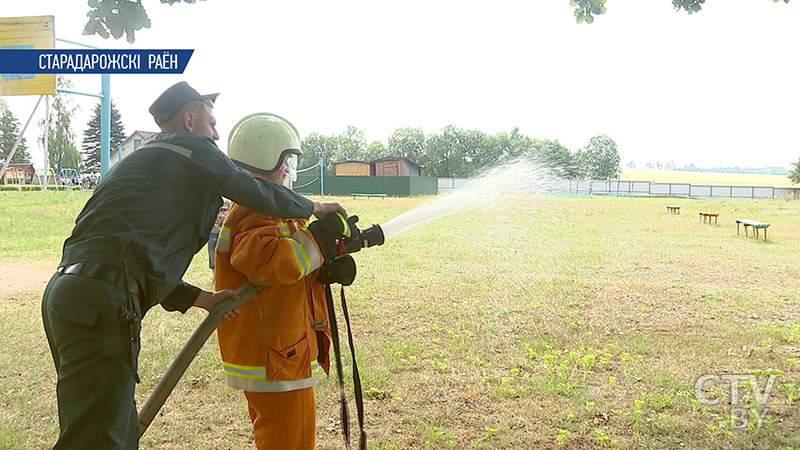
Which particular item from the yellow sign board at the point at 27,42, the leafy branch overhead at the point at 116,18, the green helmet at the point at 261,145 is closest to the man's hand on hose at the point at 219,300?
the green helmet at the point at 261,145

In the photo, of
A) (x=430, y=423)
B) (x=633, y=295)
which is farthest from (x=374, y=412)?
(x=633, y=295)

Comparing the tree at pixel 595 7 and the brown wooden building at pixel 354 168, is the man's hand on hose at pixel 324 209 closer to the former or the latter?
the tree at pixel 595 7

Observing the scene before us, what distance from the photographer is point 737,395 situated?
4.71 metres

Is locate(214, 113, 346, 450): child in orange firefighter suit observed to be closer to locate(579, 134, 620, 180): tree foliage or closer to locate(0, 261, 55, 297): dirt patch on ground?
locate(0, 261, 55, 297): dirt patch on ground

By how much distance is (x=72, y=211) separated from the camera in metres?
22.2

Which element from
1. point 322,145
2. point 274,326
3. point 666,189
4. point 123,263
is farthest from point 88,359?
point 666,189

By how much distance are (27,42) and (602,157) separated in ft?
252

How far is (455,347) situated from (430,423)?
5.99 ft

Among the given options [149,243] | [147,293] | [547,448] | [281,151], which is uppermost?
[281,151]

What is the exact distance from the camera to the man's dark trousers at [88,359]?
214 cm

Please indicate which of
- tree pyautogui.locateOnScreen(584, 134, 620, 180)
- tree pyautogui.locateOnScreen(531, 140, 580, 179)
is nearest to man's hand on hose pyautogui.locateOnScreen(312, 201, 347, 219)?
tree pyautogui.locateOnScreen(531, 140, 580, 179)

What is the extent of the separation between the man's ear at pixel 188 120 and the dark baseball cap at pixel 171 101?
0.04 m

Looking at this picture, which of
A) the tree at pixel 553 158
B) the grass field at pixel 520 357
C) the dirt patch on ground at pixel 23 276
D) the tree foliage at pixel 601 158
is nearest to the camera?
the grass field at pixel 520 357

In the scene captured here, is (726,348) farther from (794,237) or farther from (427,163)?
(427,163)
